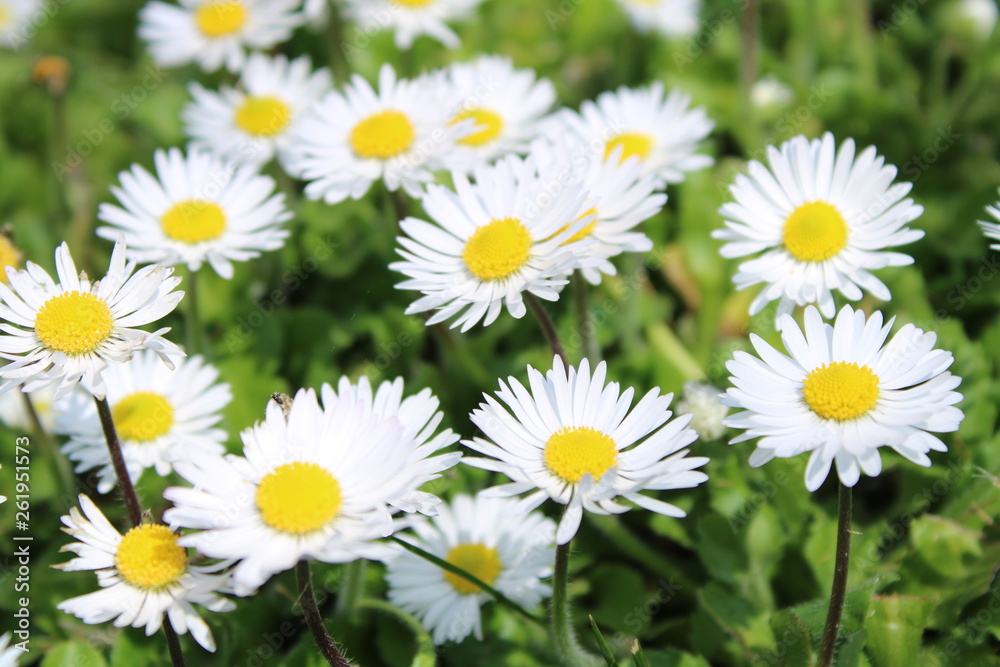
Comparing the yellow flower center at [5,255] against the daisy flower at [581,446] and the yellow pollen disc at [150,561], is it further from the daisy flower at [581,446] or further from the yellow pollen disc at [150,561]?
the daisy flower at [581,446]

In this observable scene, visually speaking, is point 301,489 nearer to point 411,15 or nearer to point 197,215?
point 197,215

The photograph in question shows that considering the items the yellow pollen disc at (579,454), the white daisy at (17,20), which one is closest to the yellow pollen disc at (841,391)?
the yellow pollen disc at (579,454)

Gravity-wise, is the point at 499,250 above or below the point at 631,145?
below

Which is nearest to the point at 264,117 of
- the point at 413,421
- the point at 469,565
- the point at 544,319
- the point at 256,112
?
the point at 256,112

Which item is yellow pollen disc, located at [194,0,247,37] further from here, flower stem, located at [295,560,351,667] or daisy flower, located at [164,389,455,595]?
flower stem, located at [295,560,351,667]

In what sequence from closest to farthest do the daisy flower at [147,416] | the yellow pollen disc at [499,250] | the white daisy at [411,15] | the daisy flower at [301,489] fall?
the daisy flower at [301,489] → the yellow pollen disc at [499,250] → the daisy flower at [147,416] → the white daisy at [411,15]

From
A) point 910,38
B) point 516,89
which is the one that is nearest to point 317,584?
point 516,89
